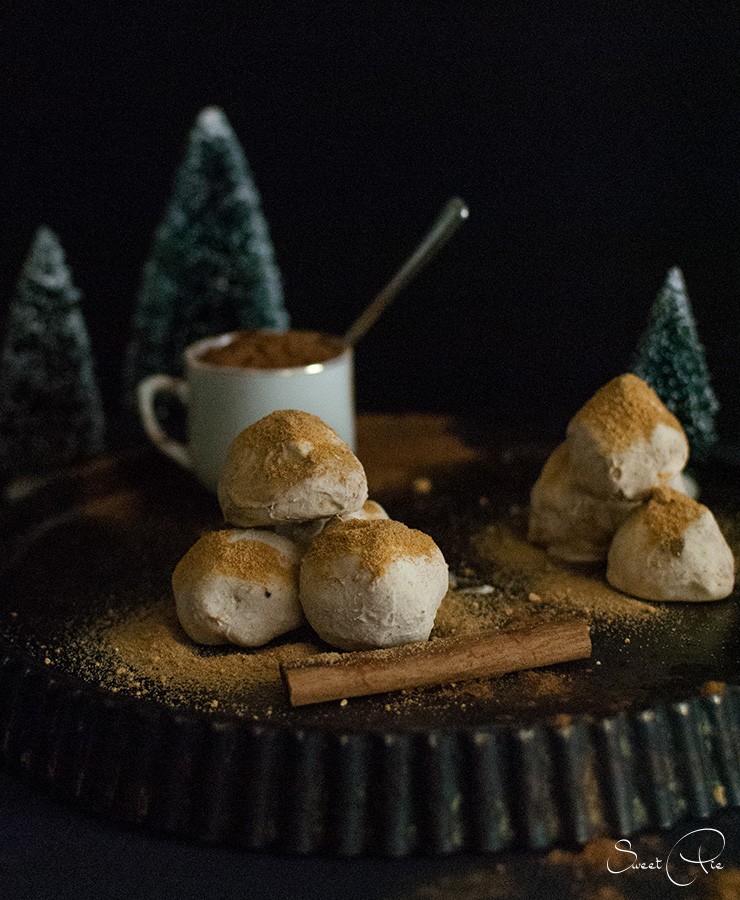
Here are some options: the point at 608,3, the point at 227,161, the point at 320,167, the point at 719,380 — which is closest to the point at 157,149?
the point at 227,161

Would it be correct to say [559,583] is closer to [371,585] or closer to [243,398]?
[371,585]

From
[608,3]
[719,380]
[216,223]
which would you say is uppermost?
[608,3]

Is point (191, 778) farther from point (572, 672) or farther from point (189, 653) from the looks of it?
point (572, 672)

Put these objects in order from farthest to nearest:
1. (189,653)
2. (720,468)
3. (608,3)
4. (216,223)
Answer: (216,223), (608,3), (720,468), (189,653)

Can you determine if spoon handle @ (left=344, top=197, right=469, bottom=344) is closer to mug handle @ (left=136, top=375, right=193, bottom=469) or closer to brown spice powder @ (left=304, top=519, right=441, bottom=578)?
mug handle @ (left=136, top=375, right=193, bottom=469)

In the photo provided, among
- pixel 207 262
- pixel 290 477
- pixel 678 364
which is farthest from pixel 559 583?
pixel 207 262

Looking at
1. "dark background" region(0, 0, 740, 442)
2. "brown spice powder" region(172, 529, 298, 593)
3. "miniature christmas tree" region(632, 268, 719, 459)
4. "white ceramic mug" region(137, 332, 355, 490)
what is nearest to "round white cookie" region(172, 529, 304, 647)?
"brown spice powder" region(172, 529, 298, 593)
